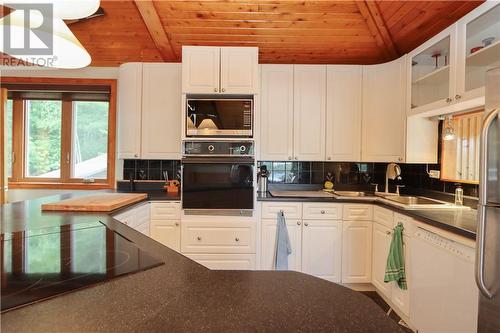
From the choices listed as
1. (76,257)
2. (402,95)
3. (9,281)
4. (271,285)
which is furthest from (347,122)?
(9,281)

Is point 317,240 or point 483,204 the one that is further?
point 317,240

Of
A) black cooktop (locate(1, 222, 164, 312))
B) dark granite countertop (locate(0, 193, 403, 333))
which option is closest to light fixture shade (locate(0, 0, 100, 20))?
black cooktop (locate(1, 222, 164, 312))

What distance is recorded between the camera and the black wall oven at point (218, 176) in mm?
2484

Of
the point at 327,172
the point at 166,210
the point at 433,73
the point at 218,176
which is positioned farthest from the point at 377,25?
the point at 166,210

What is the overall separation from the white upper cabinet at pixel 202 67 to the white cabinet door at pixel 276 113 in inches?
22.1

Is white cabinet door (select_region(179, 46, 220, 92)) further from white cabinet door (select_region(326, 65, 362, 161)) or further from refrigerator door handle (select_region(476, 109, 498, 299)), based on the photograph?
refrigerator door handle (select_region(476, 109, 498, 299))

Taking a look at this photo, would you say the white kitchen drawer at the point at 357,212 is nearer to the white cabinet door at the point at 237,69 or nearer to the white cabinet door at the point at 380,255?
the white cabinet door at the point at 380,255

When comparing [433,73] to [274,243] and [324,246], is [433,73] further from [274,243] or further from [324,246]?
[274,243]

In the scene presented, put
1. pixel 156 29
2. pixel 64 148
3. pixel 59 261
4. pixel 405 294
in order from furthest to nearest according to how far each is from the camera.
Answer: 1. pixel 64 148
2. pixel 156 29
3. pixel 405 294
4. pixel 59 261

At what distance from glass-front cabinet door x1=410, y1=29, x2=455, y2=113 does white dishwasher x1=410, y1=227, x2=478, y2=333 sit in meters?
1.07

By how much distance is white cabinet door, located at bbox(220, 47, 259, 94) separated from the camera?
255 centimetres

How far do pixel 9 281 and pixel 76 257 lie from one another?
0.21m

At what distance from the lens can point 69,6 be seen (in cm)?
120

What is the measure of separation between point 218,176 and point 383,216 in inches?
59.2
